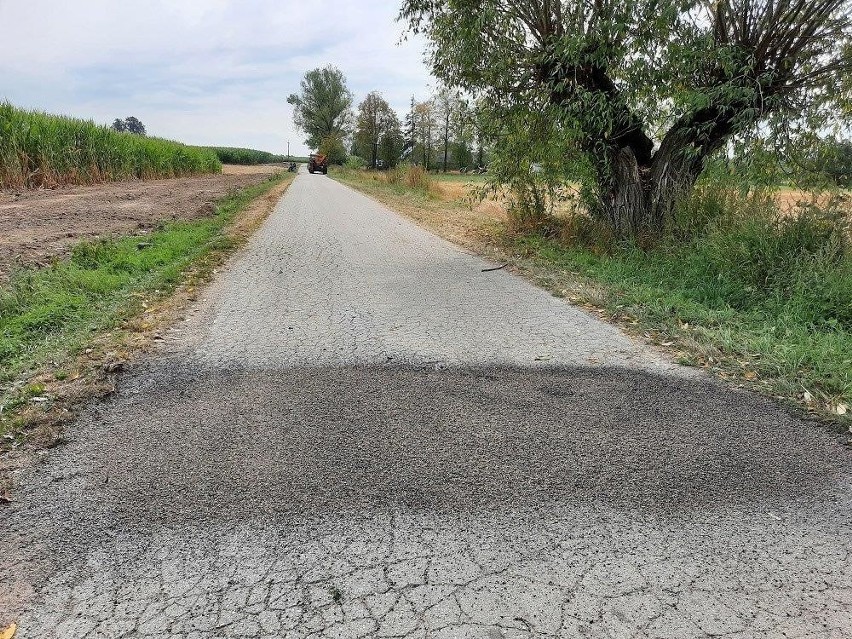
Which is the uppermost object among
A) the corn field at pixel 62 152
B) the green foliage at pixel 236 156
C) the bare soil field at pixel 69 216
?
the green foliage at pixel 236 156

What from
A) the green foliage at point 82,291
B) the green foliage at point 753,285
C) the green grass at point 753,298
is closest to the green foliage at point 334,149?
the green foliage at point 82,291

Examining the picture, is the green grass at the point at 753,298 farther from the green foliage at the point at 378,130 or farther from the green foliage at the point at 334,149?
the green foliage at the point at 334,149

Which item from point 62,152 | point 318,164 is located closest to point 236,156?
point 318,164

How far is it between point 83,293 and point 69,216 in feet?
20.3

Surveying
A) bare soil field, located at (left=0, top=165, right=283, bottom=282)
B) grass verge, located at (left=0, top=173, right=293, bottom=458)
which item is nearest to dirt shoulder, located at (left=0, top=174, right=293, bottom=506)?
grass verge, located at (left=0, top=173, right=293, bottom=458)

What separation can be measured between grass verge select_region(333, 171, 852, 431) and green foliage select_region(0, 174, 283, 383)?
444 cm

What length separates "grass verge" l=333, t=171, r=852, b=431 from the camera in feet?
11.4

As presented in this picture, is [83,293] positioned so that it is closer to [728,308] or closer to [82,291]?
[82,291]

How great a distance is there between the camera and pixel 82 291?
5.22 meters

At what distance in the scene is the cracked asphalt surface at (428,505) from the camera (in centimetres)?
170

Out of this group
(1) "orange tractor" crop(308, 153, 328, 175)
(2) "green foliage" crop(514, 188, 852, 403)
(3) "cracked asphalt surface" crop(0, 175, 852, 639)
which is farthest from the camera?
(1) "orange tractor" crop(308, 153, 328, 175)

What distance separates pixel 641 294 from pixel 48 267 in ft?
21.7

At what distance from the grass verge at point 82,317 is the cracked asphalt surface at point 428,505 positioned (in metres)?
0.27

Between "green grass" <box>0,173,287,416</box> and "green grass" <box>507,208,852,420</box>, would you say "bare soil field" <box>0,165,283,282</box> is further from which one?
"green grass" <box>507,208,852,420</box>
